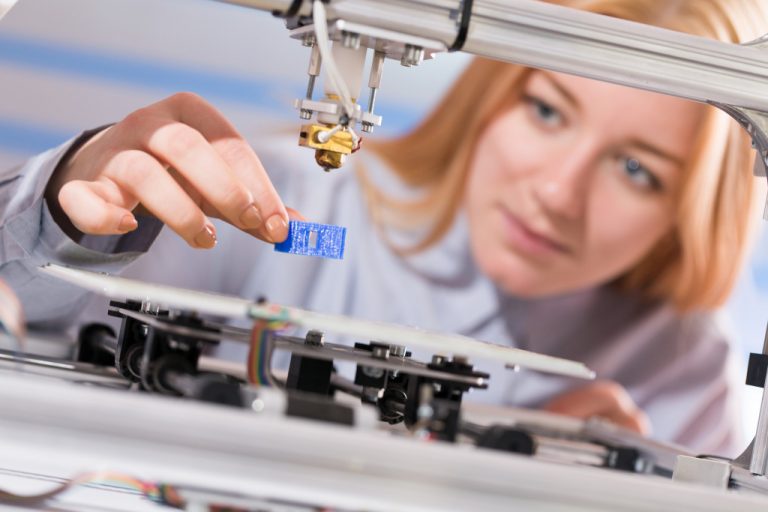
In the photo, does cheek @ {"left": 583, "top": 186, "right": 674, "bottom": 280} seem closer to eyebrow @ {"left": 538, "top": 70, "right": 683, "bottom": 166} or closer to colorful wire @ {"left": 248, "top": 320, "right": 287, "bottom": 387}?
eyebrow @ {"left": 538, "top": 70, "right": 683, "bottom": 166}

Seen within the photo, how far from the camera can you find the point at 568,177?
10.1ft

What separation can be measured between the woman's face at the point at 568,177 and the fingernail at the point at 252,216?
6.41 ft

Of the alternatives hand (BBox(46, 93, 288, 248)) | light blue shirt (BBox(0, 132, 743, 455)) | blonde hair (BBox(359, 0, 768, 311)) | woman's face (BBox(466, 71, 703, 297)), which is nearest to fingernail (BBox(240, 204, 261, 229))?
hand (BBox(46, 93, 288, 248))

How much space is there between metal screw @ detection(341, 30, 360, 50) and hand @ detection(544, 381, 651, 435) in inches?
88.7

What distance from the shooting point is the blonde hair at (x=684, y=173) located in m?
3.04

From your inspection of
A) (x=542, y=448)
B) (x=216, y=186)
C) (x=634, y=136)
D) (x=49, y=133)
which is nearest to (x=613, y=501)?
(x=542, y=448)

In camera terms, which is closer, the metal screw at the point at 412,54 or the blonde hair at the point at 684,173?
the metal screw at the point at 412,54

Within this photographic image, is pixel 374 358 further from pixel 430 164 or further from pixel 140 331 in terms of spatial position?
pixel 430 164

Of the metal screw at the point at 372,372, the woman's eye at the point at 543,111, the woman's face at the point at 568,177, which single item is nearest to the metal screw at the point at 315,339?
the metal screw at the point at 372,372

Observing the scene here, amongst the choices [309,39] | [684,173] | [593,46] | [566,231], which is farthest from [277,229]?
[684,173]

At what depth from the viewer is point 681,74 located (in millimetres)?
1164

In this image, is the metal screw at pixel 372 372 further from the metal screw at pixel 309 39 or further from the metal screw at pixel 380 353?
the metal screw at pixel 309 39

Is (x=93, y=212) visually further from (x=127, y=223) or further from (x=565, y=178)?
(x=565, y=178)

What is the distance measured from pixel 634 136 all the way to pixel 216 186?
2.20 metres
